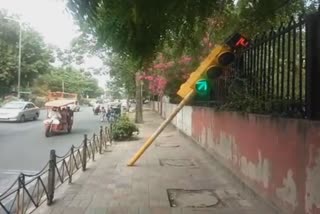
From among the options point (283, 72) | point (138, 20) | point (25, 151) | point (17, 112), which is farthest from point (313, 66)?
point (17, 112)

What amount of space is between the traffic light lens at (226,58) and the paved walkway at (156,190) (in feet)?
7.67

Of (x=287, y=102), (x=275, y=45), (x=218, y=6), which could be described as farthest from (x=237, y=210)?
(x=218, y=6)

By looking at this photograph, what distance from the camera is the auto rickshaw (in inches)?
972

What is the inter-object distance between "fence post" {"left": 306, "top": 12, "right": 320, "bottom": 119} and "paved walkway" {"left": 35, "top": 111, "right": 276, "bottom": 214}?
6.54 ft

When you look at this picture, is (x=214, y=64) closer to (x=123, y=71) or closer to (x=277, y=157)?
(x=277, y=157)

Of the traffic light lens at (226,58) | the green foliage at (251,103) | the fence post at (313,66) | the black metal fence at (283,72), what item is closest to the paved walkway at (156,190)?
the green foliage at (251,103)

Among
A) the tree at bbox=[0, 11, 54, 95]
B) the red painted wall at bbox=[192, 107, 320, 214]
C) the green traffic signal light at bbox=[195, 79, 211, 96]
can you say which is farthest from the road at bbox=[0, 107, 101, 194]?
the tree at bbox=[0, 11, 54, 95]

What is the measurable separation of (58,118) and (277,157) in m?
19.4

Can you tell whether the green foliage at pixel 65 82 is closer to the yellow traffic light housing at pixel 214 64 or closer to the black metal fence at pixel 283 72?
the yellow traffic light housing at pixel 214 64

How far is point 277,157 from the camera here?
6.99 meters

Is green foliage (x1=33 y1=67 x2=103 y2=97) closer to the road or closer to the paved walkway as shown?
the road

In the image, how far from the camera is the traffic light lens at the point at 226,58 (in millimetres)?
10898

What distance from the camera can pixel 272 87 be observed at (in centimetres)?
791

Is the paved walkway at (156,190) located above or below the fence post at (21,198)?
below
